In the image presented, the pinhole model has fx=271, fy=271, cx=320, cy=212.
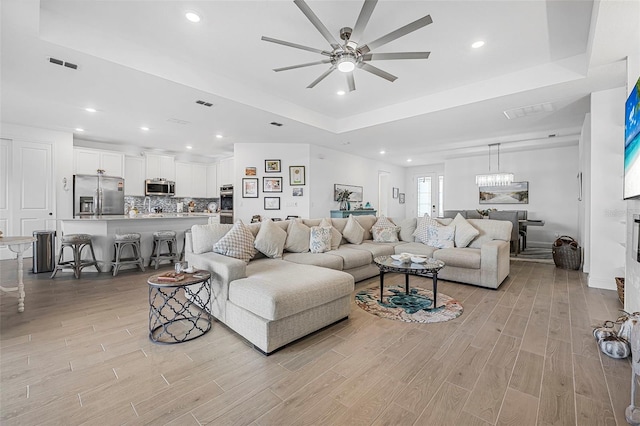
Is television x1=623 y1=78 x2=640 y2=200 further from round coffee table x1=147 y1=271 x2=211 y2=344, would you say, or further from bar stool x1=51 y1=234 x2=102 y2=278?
bar stool x1=51 y1=234 x2=102 y2=278

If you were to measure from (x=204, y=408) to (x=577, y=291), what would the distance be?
4641 mm

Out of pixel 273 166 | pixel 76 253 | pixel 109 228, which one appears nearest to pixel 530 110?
pixel 273 166

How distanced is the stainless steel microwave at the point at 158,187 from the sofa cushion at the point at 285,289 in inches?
250

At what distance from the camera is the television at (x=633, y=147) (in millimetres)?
2250

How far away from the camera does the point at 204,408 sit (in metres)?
1.55

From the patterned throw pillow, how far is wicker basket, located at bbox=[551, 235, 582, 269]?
2.95 meters

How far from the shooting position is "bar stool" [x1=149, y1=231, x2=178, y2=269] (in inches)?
193

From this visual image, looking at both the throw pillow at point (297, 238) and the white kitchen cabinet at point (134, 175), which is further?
the white kitchen cabinet at point (134, 175)

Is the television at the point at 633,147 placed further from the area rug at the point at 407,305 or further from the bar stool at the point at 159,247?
the bar stool at the point at 159,247

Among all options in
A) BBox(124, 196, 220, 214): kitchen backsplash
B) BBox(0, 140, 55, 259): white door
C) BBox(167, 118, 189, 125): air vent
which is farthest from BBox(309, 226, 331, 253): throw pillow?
BBox(124, 196, 220, 214): kitchen backsplash

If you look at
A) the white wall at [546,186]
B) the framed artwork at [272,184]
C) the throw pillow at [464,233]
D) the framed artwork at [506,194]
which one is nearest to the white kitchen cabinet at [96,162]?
the framed artwork at [272,184]

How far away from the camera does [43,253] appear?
451 cm

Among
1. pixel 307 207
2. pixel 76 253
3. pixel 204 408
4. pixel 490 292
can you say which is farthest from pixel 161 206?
pixel 490 292

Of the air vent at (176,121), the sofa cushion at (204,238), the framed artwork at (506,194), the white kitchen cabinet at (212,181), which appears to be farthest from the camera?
the white kitchen cabinet at (212,181)
